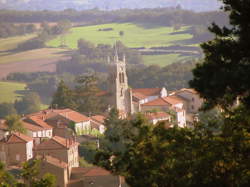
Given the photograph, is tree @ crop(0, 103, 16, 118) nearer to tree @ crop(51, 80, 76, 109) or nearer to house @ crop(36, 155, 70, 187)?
tree @ crop(51, 80, 76, 109)

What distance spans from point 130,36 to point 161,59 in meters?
26.7

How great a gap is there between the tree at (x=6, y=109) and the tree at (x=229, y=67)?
237 ft

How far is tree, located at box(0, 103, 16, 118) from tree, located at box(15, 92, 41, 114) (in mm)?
3150

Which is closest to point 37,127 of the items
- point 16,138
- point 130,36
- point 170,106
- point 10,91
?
point 16,138

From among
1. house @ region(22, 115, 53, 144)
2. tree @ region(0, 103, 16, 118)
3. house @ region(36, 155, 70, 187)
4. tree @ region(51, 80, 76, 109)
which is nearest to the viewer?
house @ region(36, 155, 70, 187)

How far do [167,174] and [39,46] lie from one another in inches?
4818

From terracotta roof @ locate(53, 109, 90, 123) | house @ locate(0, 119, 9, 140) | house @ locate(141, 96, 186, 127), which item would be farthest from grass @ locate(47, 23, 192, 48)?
house @ locate(0, 119, 9, 140)

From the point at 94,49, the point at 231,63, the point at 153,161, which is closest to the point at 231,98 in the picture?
the point at 231,63

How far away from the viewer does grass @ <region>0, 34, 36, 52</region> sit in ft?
444

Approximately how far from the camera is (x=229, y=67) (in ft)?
54.1

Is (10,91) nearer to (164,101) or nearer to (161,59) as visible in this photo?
(161,59)

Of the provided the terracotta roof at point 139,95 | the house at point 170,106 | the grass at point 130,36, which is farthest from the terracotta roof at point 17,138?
the grass at point 130,36

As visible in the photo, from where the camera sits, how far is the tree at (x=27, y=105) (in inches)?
3787

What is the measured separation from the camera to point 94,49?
151 meters
